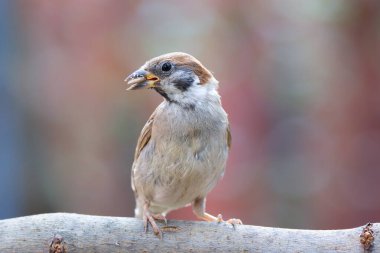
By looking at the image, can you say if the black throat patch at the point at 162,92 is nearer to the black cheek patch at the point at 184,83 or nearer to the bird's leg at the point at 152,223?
the black cheek patch at the point at 184,83

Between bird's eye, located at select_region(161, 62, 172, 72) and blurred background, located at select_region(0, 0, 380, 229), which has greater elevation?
blurred background, located at select_region(0, 0, 380, 229)

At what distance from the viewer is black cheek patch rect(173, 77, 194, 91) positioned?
358 cm

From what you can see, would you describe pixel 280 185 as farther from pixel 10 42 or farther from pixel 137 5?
pixel 10 42

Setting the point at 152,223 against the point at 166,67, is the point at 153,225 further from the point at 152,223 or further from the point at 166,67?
the point at 166,67

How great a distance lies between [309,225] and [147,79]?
328 centimetres

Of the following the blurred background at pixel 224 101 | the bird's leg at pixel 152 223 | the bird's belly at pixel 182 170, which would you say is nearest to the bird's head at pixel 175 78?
the bird's belly at pixel 182 170

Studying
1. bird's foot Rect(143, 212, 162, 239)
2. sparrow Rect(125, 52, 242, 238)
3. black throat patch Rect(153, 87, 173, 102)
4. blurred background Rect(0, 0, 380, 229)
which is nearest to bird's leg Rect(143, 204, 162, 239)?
bird's foot Rect(143, 212, 162, 239)

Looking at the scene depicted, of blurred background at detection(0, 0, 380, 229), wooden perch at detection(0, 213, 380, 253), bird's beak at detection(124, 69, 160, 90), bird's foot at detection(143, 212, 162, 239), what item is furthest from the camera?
blurred background at detection(0, 0, 380, 229)

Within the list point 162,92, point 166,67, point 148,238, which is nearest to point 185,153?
point 162,92

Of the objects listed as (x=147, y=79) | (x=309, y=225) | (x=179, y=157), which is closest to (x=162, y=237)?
(x=179, y=157)

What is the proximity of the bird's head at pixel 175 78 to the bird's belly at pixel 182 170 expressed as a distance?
230 millimetres

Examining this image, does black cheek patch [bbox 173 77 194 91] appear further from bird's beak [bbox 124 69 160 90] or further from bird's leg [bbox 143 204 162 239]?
bird's leg [bbox 143 204 162 239]

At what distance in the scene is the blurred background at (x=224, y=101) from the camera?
641 cm

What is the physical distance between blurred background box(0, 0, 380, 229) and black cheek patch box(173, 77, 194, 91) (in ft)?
8.81
